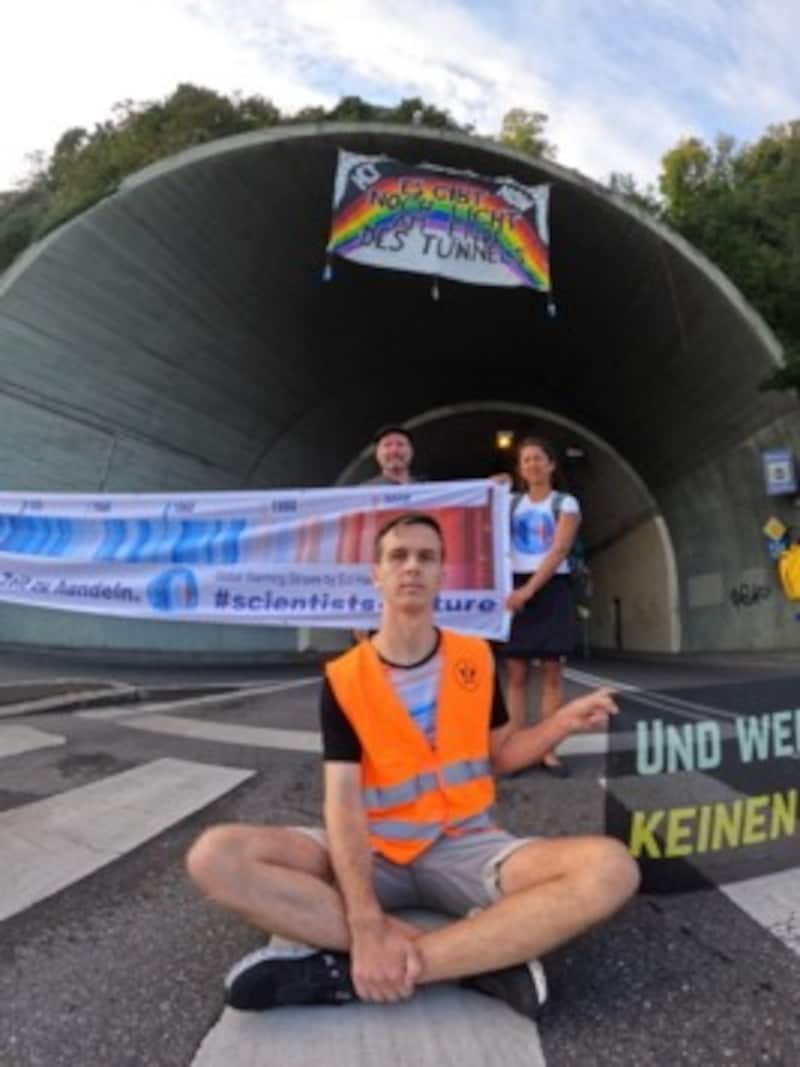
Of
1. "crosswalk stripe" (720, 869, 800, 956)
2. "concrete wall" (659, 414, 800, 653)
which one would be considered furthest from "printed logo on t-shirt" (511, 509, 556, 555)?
"concrete wall" (659, 414, 800, 653)

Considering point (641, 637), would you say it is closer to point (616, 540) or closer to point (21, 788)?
point (616, 540)

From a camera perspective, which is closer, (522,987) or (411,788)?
(522,987)

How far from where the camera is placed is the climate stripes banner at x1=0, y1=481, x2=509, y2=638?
6.20 metres

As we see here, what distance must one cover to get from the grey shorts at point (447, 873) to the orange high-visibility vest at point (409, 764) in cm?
3

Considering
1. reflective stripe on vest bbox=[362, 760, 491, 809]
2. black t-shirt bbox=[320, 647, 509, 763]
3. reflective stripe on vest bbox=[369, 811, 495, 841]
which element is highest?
black t-shirt bbox=[320, 647, 509, 763]

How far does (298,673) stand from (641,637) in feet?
43.9

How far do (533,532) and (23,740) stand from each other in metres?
3.95

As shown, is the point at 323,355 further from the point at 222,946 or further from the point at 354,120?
the point at 222,946

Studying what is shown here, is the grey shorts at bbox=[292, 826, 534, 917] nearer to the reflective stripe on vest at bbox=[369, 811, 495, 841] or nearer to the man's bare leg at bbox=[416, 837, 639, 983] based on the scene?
the reflective stripe on vest at bbox=[369, 811, 495, 841]

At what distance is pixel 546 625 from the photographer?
5074mm

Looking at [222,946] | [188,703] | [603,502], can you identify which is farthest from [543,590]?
[603,502]

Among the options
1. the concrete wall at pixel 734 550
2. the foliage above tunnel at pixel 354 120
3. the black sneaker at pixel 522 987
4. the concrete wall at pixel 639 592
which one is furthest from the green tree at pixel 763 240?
the black sneaker at pixel 522 987

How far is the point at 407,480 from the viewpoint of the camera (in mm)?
6023

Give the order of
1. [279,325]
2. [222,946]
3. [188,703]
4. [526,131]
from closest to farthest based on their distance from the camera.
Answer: [222,946]
[188,703]
[279,325]
[526,131]
